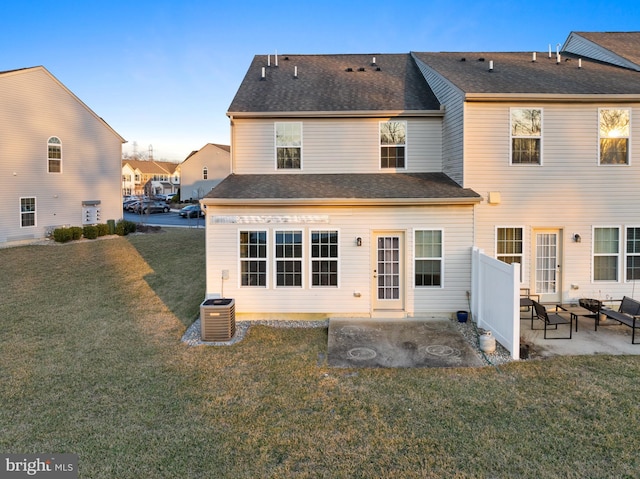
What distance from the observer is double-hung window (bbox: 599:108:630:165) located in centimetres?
1023

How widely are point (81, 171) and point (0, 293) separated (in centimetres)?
1443

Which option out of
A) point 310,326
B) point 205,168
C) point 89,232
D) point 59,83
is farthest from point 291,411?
point 205,168

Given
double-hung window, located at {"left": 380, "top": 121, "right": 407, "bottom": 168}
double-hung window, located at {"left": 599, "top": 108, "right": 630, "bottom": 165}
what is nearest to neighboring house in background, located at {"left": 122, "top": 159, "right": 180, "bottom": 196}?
double-hung window, located at {"left": 380, "top": 121, "right": 407, "bottom": 168}

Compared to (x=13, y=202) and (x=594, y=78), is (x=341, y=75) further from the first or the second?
(x=13, y=202)

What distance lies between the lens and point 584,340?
27.4ft

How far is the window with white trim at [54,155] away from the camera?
22.5m

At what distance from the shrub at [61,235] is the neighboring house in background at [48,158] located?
4.48ft

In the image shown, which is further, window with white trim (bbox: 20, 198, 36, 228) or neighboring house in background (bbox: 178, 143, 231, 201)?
neighboring house in background (bbox: 178, 143, 231, 201)

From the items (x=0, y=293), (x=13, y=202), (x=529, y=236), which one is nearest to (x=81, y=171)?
(x=13, y=202)

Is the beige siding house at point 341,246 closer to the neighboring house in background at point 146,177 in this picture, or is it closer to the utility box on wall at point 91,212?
the utility box on wall at point 91,212

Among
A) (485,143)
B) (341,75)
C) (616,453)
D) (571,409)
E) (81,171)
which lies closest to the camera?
(616,453)

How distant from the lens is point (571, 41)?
14.6 metres

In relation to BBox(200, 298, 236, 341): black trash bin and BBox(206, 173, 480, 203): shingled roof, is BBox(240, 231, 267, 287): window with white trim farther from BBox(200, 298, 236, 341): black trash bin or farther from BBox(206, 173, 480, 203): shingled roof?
BBox(200, 298, 236, 341): black trash bin

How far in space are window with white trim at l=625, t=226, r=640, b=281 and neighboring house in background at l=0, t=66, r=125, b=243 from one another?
26.8 metres
